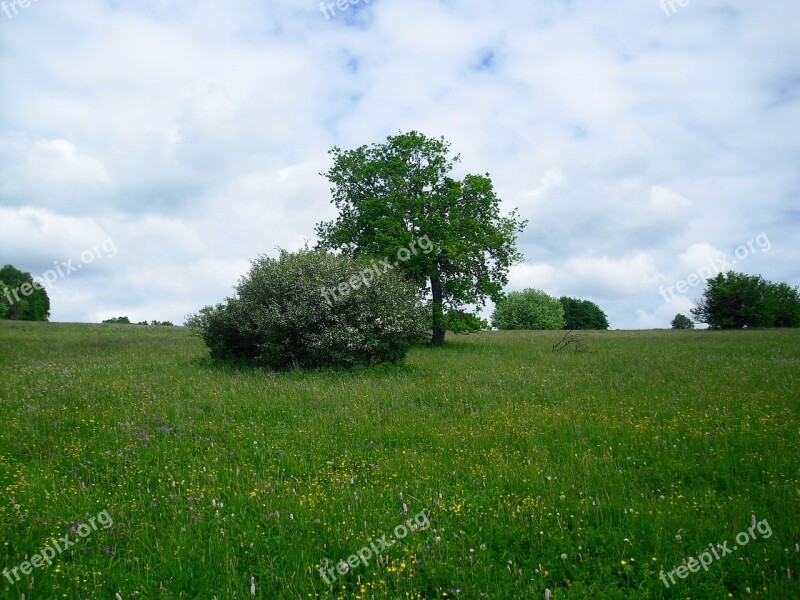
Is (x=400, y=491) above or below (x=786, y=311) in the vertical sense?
below

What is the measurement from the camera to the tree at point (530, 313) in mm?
88125

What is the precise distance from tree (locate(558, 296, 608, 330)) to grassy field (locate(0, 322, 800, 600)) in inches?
4286

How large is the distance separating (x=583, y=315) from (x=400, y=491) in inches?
4729

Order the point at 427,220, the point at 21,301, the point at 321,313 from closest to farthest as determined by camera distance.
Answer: the point at 321,313 → the point at 427,220 → the point at 21,301

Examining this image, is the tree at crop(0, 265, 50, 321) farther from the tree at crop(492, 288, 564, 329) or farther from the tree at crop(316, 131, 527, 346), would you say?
the tree at crop(492, 288, 564, 329)

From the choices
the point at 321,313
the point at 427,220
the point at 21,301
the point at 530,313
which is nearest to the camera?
the point at 321,313

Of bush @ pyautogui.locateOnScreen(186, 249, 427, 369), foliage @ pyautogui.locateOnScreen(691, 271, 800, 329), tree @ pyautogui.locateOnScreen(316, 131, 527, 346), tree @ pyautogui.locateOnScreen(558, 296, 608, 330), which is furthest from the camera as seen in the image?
tree @ pyautogui.locateOnScreen(558, 296, 608, 330)

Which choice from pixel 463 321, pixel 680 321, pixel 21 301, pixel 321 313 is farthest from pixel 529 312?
pixel 21 301

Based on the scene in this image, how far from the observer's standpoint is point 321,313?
1689cm

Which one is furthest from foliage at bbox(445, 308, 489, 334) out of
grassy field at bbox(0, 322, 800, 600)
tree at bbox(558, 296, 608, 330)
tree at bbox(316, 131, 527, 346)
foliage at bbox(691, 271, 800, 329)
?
tree at bbox(558, 296, 608, 330)

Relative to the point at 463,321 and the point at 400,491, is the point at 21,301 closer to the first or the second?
the point at 463,321

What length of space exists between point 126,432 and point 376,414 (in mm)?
4831

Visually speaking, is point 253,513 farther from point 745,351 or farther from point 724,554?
point 745,351

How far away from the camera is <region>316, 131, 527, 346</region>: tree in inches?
1081
